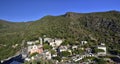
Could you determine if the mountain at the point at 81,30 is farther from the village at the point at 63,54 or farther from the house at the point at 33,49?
the house at the point at 33,49

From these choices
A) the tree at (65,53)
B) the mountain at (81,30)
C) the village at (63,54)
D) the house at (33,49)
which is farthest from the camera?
the mountain at (81,30)

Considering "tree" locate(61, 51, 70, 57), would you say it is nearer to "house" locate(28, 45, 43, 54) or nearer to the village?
the village

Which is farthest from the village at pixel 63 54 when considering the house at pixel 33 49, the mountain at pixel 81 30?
the mountain at pixel 81 30

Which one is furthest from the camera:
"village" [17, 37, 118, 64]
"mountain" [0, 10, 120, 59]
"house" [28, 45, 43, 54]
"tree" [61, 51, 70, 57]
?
"mountain" [0, 10, 120, 59]

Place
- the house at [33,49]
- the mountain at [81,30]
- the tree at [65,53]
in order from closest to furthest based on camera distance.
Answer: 1. the house at [33,49]
2. the tree at [65,53]
3. the mountain at [81,30]

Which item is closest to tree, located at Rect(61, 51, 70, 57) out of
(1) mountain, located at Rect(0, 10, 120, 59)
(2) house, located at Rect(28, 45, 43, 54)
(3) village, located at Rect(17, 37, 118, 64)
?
(3) village, located at Rect(17, 37, 118, 64)

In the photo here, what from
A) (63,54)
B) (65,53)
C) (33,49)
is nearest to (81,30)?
(65,53)

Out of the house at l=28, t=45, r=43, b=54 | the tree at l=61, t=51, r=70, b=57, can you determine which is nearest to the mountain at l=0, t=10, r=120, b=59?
the house at l=28, t=45, r=43, b=54

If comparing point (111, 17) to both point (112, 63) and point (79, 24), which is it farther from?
point (112, 63)

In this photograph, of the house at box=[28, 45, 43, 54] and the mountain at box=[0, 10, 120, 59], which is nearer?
the house at box=[28, 45, 43, 54]

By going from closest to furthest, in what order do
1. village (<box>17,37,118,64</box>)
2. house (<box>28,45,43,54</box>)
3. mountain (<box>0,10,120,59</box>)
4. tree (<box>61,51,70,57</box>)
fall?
village (<box>17,37,118,64</box>) < house (<box>28,45,43,54</box>) < tree (<box>61,51,70,57</box>) < mountain (<box>0,10,120,59</box>)

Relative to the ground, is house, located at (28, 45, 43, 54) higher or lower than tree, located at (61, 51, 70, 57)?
higher
